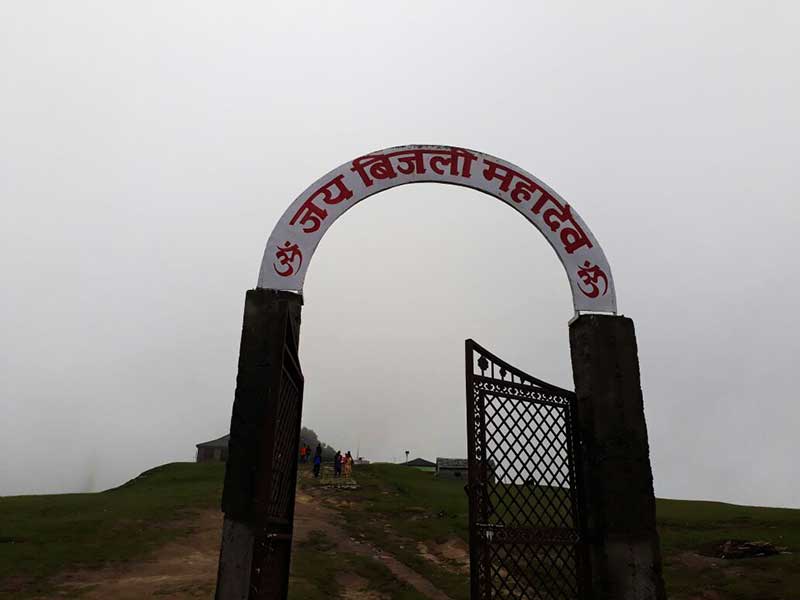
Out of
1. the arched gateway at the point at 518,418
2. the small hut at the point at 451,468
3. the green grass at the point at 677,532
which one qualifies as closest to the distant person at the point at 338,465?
the green grass at the point at 677,532

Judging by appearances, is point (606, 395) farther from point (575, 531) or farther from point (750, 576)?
point (750, 576)

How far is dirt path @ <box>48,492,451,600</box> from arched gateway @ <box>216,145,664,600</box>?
25.4ft

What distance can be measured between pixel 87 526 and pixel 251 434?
15977 millimetres

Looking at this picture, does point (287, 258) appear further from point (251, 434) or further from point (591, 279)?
point (591, 279)

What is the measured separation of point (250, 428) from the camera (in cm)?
562

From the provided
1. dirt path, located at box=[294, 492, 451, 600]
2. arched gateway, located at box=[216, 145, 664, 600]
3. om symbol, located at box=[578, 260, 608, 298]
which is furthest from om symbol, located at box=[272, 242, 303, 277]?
dirt path, located at box=[294, 492, 451, 600]

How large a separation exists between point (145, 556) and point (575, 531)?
13527mm

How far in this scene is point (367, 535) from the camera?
1869 centimetres

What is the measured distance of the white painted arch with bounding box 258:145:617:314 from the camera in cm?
687

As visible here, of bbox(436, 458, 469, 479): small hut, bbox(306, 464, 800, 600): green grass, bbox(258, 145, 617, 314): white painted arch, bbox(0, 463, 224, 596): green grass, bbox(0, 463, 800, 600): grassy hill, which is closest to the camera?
bbox(258, 145, 617, 314): white painted arch

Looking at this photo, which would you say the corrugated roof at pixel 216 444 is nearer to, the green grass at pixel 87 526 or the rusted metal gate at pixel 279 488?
the green grass at pixel 87 526

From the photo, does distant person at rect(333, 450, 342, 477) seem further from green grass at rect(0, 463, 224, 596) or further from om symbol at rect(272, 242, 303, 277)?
om symbol at rect(272, 242, 303, 277)

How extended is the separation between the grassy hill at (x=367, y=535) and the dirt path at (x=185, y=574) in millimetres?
398

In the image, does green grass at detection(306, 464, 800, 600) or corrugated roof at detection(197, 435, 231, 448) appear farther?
corrugated roof at detection(197, 435, 231, 448)
